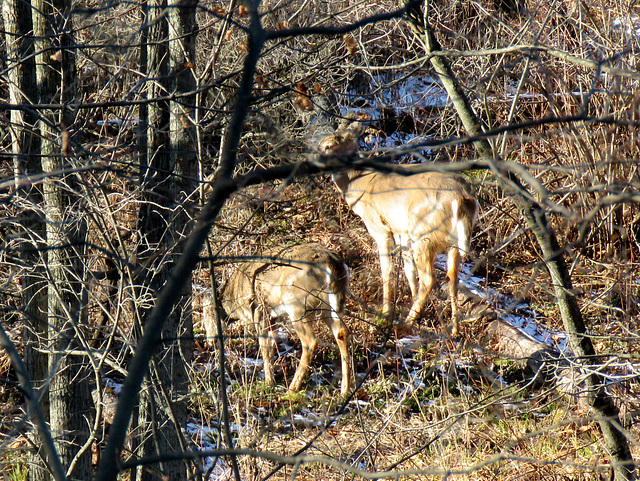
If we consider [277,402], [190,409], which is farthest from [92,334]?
[277,402]

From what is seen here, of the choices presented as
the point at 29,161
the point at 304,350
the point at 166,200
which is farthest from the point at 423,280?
the point at 29,161

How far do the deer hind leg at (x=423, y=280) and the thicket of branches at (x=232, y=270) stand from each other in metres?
0.22

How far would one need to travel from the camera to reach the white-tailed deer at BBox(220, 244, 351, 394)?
6750 mm

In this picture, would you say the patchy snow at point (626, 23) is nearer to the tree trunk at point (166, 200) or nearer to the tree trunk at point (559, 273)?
the tree trunk at point (559, 273)

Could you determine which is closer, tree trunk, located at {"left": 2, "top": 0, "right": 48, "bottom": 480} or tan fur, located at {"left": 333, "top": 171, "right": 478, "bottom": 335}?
tree trunk, located at {"left": 2, "top": 0, "right": 48, "bottom": 480}

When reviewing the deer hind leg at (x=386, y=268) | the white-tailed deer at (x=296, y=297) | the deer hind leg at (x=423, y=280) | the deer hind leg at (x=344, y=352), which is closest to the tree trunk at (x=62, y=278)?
the white-tailed deer at (x=296, y=297)

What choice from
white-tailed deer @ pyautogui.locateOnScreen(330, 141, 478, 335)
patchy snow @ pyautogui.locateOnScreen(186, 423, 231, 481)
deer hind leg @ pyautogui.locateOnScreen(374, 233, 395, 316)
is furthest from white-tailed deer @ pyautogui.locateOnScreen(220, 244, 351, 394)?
patchy snow @ pyautogui.locateOnScreen(186, 423, 231, 481)

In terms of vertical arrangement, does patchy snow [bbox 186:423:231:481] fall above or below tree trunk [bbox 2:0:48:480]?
below

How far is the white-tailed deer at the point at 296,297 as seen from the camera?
22.1 feet

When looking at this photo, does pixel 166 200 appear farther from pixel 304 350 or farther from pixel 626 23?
pixel 626 23

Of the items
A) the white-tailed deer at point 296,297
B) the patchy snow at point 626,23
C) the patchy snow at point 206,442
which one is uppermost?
the patchy snow at point 626,23

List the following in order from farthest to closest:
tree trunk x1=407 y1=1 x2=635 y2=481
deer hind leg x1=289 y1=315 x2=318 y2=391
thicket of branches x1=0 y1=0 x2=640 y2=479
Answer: deer hind leg x1=289 y1=315 x2=318 y2=391 → tree trunk x1=407 y1=1 x2=635 y2=481 → thicket of branches x1=0 y1=0 x2=640 y2=479

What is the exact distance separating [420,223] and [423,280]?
0.67m

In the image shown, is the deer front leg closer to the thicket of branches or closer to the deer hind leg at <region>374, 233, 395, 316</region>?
the thicket of branches
